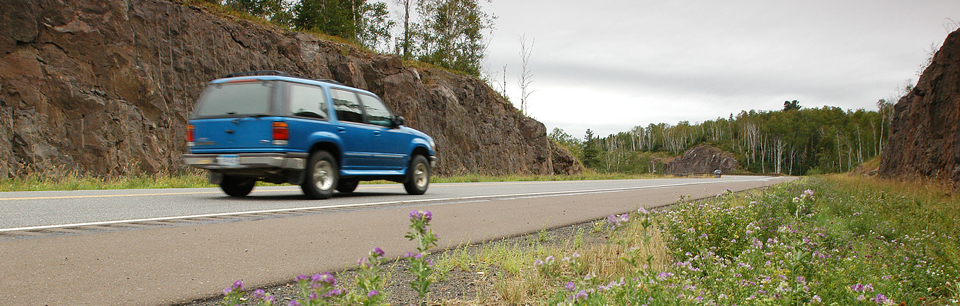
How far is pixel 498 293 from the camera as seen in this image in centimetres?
330

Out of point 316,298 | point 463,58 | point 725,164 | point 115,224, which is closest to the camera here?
point 316,298

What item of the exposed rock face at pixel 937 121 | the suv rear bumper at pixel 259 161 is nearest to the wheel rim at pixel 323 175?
the suv rear bumper at pixel 259 161

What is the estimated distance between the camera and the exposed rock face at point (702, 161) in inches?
5650

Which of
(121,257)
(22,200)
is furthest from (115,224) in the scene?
(22,200)

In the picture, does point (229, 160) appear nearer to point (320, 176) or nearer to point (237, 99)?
point (237, 99)

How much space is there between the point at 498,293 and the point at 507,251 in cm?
123

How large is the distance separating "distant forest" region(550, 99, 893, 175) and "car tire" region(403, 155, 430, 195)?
63468 millimetres

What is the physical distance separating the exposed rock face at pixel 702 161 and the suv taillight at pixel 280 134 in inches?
5638

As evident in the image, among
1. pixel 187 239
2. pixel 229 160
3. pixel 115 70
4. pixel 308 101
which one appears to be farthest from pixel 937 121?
pixel 115 70

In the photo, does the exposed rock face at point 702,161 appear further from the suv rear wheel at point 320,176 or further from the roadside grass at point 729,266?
the roadside grass at point 729,266

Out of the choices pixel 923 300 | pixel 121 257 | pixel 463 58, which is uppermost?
pixel 463 58

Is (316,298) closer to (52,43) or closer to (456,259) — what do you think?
(456,259)

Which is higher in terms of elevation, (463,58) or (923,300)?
(463,58)

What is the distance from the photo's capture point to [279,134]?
857cm
